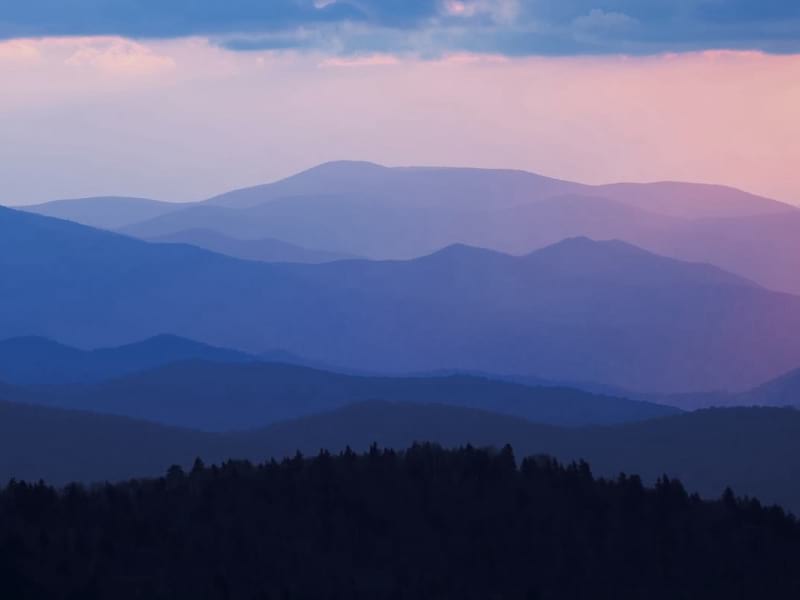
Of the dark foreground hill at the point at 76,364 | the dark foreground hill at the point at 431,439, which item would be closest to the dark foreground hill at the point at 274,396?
the dark foreground hill at the point at 76,364

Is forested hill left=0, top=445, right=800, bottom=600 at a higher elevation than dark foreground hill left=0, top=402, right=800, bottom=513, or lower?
lower

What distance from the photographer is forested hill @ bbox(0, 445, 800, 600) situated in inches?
954

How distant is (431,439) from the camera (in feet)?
300

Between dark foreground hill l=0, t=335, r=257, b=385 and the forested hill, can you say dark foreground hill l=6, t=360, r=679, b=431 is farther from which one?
the forested hill

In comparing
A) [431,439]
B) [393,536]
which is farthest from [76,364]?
[393,536]

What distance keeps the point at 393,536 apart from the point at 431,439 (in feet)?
212

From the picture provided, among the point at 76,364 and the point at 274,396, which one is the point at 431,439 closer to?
the point at 274,396

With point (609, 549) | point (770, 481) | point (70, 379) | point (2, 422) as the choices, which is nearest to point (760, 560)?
point (609, 549)

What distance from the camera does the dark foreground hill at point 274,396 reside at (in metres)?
137

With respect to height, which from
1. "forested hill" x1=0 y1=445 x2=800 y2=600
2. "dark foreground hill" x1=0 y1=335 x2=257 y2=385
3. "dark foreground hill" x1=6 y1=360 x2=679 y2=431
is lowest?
"forested hill" x1=0 y1=445 x2=800 y2=600

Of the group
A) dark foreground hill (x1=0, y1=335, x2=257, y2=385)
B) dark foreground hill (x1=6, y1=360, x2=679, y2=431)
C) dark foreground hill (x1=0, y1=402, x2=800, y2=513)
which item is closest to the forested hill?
dark foreground hill (x1=0, y1=402, x2=800, y2=513)

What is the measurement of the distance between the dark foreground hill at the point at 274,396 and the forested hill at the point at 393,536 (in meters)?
98.8

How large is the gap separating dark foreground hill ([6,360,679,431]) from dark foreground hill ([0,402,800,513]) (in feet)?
105

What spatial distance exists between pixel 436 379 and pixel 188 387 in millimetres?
23147
